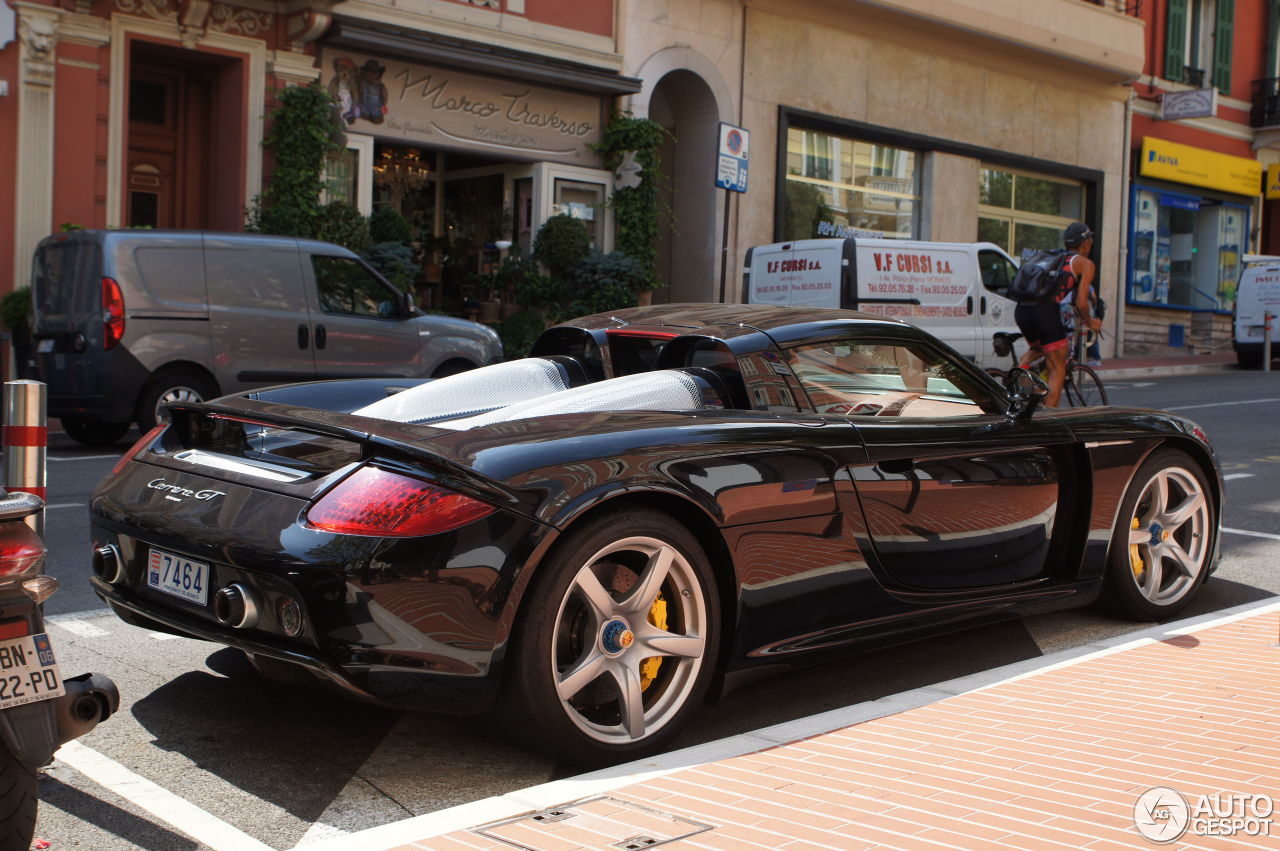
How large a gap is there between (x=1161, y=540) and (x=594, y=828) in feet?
11.4

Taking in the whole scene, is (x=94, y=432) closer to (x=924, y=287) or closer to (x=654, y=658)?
(x=654, y=658)

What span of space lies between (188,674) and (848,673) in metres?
2.28

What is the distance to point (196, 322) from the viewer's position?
36.7ft

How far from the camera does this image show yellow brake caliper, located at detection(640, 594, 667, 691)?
12.4 feet

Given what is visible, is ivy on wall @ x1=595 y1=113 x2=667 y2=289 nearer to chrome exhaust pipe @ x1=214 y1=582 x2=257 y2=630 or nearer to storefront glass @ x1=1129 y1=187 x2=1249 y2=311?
storefront glass @ x1=1129 y1=187 x2=1249 y2=311

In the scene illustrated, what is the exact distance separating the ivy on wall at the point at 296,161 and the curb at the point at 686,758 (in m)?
12.6

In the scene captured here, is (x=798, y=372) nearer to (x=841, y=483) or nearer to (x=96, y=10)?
(x=841, y=483)

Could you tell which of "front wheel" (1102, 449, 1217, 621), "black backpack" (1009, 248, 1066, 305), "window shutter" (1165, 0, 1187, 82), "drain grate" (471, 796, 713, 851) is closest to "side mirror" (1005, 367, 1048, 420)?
"front wheel" (1102, 449, 1217, 621)

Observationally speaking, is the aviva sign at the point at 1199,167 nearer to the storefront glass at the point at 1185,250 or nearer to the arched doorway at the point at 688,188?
the storefront glass at the point at 1185,250

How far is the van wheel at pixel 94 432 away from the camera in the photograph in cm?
1152

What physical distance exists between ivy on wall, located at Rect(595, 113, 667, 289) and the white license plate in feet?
50.5

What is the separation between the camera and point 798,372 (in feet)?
14.6

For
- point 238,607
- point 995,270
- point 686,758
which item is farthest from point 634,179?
point 686,758

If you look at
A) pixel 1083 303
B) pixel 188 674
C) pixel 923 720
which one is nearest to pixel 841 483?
pixel 923 720
